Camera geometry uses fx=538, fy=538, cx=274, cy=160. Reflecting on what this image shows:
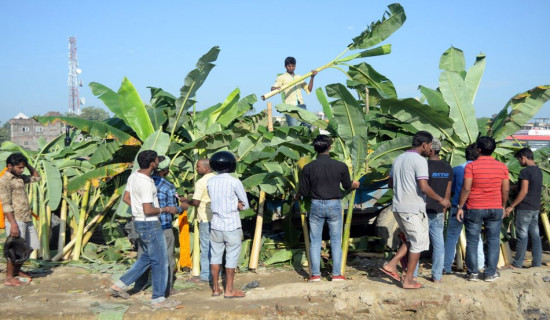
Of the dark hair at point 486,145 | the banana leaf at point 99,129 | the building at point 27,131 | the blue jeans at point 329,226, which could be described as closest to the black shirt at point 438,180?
the dark hair at point 486,145

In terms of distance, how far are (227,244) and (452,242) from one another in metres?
3.16

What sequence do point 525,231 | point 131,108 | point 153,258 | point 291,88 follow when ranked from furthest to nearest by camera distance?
point 291,88
point 131,108
point 525,231
point 153,258

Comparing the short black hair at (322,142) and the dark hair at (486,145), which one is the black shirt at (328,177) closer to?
the short black hair at (322,142)

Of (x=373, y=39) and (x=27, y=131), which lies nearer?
(x=373, y=39)

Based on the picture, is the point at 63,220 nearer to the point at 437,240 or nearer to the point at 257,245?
the point at 257,245

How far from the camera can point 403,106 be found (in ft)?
26.1

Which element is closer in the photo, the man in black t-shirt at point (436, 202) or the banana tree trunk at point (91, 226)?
the man in black t-shirt at point (436, 202)

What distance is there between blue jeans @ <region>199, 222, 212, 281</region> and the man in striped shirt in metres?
0.79

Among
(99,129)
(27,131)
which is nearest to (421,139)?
(99,129)

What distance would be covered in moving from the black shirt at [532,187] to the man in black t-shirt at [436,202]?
54.5 inches

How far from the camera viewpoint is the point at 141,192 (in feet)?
19.9

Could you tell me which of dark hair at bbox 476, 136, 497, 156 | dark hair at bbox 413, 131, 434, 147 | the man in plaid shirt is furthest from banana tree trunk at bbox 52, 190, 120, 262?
dark hair at bbox 476, 136, 497, 156

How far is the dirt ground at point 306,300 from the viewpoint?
622 centimetres

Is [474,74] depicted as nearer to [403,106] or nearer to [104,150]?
[403,106]
